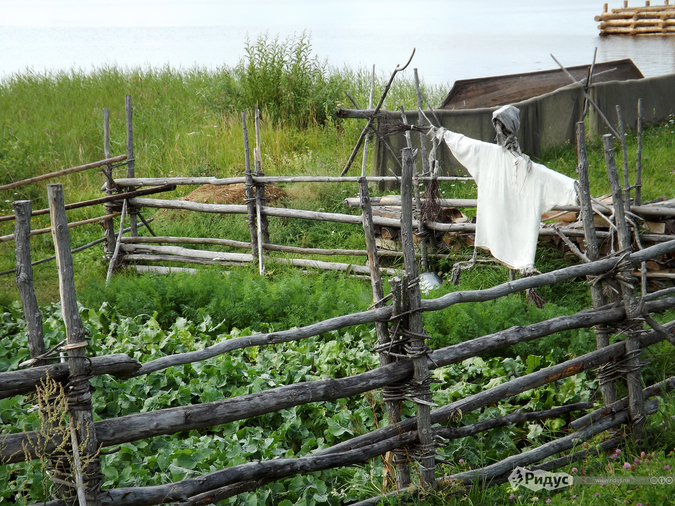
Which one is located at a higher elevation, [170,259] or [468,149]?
[468,149]

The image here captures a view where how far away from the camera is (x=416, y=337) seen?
2723 mm

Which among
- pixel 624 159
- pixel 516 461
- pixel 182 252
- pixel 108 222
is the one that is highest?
pixel 624 159

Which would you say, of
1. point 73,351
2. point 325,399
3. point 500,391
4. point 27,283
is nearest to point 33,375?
point 73,351

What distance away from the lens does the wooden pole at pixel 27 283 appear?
224 cm

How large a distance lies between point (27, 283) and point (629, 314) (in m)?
2.92

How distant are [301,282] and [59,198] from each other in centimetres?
310

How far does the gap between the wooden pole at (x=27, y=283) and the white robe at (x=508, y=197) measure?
327 cm

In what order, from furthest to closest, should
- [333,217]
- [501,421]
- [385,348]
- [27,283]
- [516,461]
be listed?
[333,217]
[501,421]
[516,461]
[385,348]
[27,283]

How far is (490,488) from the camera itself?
9.56ft

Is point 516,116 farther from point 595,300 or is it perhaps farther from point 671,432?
point 671,432

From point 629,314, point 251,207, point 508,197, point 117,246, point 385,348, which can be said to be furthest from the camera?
point 117,246

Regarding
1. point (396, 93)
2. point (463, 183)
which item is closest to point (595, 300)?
point (463, 183)

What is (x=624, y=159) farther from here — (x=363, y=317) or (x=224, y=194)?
(x=224, y=194)

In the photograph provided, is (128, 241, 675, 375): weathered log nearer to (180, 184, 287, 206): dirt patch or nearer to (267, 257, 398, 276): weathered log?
(267, 257, 398, 276): weathered log
